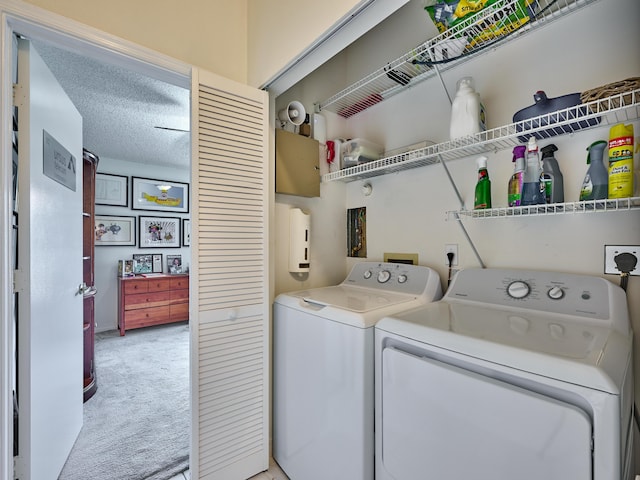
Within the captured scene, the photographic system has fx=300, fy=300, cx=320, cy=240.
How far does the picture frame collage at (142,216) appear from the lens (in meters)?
4.38

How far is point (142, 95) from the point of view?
2.65 metres

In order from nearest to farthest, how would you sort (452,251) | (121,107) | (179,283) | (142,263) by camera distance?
(452,251), (121,107), (179,283), (142,263)

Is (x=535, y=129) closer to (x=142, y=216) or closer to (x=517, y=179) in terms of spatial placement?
(x=517, y=179)

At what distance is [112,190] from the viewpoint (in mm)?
4445

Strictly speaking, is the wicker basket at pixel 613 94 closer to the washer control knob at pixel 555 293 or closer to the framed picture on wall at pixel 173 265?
the washer control knob at pixel 555 293

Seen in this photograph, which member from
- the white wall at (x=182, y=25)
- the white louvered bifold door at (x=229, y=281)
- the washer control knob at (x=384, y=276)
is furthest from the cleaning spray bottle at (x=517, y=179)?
the white wall at (x=182, y=25)

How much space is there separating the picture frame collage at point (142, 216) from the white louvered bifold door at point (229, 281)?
12.7ft

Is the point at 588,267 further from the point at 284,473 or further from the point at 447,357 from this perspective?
the point at 284,473

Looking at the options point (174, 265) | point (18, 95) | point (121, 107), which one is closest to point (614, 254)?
point (18, 95)

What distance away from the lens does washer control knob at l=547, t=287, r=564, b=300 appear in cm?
114

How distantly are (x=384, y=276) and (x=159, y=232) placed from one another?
4340mm

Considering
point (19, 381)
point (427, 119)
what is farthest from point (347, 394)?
point (427, 119)

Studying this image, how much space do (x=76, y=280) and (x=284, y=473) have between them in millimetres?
1697

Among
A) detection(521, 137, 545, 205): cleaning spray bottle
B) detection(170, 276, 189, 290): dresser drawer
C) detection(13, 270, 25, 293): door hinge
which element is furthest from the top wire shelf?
detection(170, 276, 189, 290): dresser drawer
